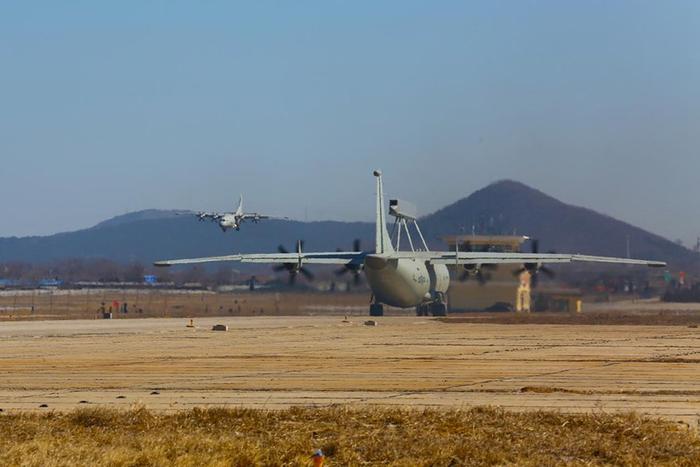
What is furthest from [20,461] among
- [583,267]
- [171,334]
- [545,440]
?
[583,267]

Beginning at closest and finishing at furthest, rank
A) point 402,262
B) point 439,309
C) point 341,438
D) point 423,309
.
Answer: point 341,438 → point 402,262 → point 439,309 → point 423,309

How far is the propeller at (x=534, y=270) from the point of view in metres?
89.3

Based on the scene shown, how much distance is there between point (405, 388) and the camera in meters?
29.2

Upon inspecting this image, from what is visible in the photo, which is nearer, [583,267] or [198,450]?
[198,450]

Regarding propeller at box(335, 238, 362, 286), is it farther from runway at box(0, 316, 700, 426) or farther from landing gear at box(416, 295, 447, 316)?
runway at box(0, 316, 700, 426)

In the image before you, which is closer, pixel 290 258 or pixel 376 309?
pixel 290 258

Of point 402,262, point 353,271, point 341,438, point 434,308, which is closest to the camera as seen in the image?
point 341,438

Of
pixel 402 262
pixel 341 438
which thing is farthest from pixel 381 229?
pixel 341 438

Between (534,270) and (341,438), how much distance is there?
234 ft

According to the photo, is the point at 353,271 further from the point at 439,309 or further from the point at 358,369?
the point at 358,369

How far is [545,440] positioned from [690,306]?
81.3m

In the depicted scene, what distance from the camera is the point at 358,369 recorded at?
118 feet

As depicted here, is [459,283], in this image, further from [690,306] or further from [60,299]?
[60,299]

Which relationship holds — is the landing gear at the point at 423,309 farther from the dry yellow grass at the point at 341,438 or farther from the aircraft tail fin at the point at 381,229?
the dry yellow grass at the point at 341,438
